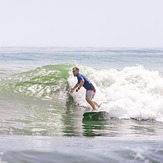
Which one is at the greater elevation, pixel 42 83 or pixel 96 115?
pixel 42 83

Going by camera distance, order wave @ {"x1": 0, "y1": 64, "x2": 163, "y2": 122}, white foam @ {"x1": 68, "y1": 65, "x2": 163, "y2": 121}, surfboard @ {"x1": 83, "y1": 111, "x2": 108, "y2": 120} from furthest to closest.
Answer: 1. wave @ {"x1": 0, "y1": 64, "x2": 163, "y2": 122}
2. white foam @ {"x1": 68, "y1": 65, "x2": 163, "y2": 121}
3. surfboard @ {"x1": 83, "y1": 111, "x2": 108, "y2": 120}

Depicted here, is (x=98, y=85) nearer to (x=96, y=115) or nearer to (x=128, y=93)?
(x=128, y=93)

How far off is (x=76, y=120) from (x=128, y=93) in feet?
17.1

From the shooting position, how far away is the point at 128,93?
2012cm

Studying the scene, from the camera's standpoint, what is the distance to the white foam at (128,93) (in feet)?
54.0

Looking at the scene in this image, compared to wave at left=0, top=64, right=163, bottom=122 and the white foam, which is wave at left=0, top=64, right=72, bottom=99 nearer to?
wave at left=0, top=64, right=163, bottom=122

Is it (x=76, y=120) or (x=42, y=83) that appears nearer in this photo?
(x=76, y=120)

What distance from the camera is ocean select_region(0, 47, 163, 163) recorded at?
8.09 meters

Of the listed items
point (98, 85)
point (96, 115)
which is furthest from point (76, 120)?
point (98, 85)

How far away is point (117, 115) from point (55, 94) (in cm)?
673

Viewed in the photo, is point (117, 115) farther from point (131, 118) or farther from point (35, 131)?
point (35, 131)

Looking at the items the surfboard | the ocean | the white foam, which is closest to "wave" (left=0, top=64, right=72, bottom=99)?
the ocean

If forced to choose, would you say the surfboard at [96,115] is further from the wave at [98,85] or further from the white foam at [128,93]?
the wave at [98,85]

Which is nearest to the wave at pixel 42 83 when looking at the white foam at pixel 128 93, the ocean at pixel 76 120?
the ocean at pixel 76 120
